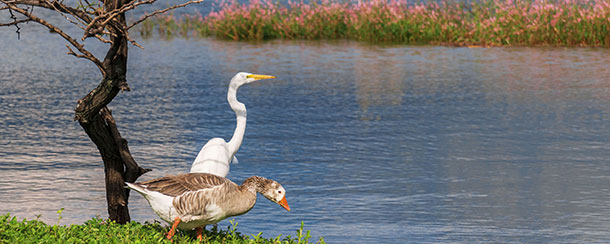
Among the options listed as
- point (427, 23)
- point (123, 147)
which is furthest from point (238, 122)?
point (427, 23)

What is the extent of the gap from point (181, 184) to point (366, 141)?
6.00 m

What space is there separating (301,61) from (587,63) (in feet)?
22.8

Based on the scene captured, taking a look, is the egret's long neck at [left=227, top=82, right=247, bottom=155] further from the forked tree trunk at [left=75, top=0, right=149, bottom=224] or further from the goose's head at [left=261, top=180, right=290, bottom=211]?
the goose's head at [left=261, top=180, right=290, bottom=211]

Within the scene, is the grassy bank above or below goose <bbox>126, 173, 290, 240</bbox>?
below

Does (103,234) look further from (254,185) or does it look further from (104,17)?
(104,17)

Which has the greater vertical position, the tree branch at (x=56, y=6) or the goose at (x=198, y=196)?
the tree branch at (x=56, y=6)

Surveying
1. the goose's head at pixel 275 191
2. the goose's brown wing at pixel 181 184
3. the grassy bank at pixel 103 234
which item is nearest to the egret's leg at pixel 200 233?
the grassy bank at pixel 103 234

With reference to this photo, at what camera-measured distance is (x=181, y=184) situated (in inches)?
260

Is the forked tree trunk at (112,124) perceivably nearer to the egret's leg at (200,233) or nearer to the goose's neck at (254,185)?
the egret's leg at (200,233)

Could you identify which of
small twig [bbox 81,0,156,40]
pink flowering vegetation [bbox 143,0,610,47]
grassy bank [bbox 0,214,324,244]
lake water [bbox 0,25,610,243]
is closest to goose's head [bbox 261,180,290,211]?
grassy bank [bbox 0,214,324,244]

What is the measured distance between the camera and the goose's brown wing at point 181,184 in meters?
6.54

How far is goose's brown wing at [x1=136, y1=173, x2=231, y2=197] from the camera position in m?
6.54

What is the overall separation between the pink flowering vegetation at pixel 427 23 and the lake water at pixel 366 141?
3162 mm

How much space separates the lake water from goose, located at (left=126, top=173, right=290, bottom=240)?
3.72 ft
